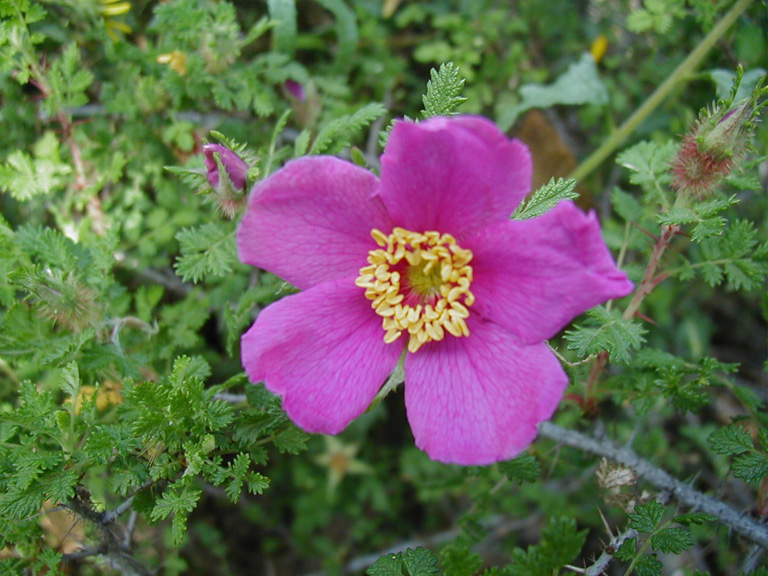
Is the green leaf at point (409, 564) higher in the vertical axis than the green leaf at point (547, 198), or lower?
lower

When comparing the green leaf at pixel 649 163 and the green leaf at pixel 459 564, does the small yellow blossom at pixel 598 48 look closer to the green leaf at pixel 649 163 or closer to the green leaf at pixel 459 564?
the green leaf at pixel 649 163

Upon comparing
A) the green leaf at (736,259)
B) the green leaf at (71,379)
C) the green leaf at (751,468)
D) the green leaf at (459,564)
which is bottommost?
the green leaf at (459,564)

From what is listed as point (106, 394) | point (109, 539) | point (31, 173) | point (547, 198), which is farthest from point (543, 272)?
point (31, 173)

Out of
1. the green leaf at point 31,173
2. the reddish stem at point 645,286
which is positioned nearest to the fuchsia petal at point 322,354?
the reddish stem at point 645,286

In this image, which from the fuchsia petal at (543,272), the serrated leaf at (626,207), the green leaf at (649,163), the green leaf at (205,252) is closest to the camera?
the fuchsia petal at (543,272)

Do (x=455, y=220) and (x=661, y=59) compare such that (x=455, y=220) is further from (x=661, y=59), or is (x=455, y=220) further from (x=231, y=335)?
(x=661, y=59)

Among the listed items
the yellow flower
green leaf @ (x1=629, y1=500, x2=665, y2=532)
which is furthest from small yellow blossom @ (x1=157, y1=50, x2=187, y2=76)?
green leaf @ (x1=629, y1=500, x2=665, y2=532)

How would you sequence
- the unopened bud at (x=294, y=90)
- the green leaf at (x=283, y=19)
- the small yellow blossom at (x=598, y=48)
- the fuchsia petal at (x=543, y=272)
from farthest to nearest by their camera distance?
the small yellow blossom at (x=598, y=48) → the unopened bud at (x=294, y=90) → the green leaf at (x=283, y=19) → the fuchsia petal at (x=543, y=272)

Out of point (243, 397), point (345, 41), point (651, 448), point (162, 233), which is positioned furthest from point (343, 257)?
point (651, 448)
